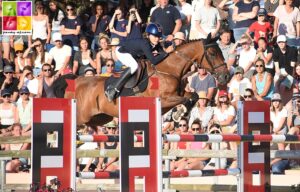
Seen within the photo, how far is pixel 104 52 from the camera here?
64.4ft

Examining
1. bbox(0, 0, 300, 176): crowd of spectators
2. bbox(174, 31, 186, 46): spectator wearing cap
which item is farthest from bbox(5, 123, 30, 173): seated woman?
bbox(174, 31, 186, 46): spectator wearing cap

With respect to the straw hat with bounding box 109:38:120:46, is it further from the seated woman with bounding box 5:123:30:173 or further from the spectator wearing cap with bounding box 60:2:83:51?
the seated woman with bounding box 5:123:30:173

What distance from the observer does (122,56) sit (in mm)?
16594

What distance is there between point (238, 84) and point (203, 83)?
0.74 metres

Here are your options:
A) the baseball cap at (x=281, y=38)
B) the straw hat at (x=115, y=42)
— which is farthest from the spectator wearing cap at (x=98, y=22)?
the baseball cap at (x=281, y=38)

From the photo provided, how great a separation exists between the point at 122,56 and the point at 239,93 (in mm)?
2331

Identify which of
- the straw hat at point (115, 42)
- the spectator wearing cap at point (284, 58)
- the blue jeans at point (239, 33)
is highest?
the blue jeans at point (239, 33)

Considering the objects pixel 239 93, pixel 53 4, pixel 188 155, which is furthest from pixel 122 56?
pixel 53 4

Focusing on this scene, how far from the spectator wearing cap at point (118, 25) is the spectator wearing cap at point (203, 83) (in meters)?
2.54

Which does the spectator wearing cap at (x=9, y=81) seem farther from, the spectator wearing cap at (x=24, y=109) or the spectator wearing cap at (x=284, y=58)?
the spectator wearing cap at (x=284, y=58)

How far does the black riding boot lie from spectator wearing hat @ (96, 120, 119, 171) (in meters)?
0.63

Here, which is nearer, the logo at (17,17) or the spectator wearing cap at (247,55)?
the spectator wearing cap at (247,55)

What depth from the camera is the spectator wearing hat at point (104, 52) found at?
1953 centimetres

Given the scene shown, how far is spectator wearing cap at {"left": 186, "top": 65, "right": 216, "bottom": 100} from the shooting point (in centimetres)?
1792
